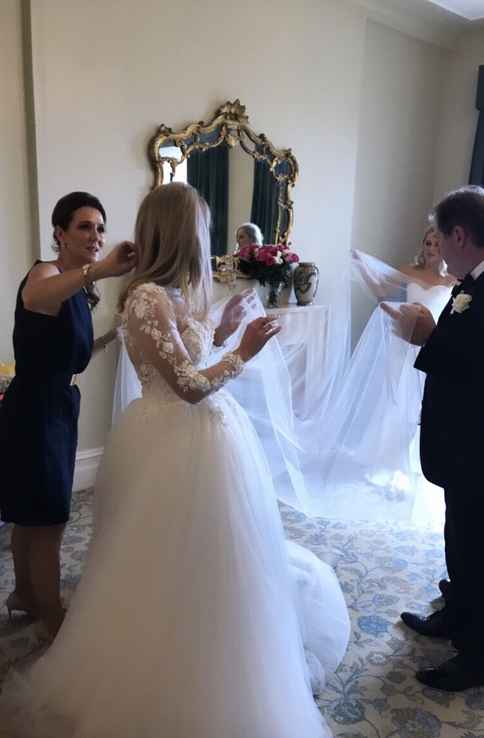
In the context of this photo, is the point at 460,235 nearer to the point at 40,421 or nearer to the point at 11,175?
the point at 40,421

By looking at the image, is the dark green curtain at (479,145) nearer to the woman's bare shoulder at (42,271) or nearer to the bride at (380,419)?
the bride at (380,419)

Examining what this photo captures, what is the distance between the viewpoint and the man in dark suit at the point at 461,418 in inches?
72.2

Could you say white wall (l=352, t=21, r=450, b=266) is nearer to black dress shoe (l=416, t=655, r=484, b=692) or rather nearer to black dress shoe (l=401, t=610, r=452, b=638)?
black dress shoe (l=401, t=610, r=452, b=638)

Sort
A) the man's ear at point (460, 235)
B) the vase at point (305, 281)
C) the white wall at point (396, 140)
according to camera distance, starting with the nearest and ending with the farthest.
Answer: the man's ear at point (460, 235), the vase at point (305, 281), the white wall at point (396, 140)

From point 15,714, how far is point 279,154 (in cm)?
335

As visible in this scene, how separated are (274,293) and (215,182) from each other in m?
0.80

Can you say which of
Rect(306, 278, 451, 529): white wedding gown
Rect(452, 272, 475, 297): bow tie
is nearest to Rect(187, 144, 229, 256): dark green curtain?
Rect(306, 278, 451, 529): white wedding gown

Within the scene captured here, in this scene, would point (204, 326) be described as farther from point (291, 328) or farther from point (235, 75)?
point (235, 75)

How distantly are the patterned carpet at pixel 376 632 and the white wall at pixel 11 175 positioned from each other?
115 centimetres

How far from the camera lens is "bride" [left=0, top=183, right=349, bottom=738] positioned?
4.88 ft

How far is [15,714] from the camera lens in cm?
165

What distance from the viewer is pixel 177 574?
1.54 m

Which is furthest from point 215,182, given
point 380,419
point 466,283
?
point 466,283

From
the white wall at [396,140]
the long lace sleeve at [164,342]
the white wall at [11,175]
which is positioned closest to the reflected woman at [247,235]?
the white wall at [396,140]
